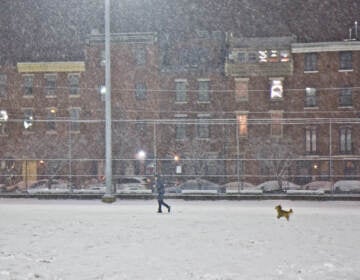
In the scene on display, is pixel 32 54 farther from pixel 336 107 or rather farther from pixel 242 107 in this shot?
pixel 336 107

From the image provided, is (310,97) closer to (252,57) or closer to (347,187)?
(252,57)

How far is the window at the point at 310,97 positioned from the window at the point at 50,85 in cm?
2289

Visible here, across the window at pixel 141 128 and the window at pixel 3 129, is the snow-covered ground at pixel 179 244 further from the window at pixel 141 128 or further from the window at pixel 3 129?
the window at pixel 3 129

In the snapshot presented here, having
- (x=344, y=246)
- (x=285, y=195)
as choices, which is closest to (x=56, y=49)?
(x=285, y=195)

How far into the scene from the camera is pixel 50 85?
51.6 metres

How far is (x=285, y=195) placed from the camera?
93.8 feet

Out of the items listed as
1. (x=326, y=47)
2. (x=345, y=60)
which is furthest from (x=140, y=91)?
(x=345, y=60)

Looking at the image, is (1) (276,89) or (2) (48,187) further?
(1) (276,89)

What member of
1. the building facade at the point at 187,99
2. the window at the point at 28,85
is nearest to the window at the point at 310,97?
the building facade at the point at 187,99

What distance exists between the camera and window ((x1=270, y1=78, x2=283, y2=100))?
159ft

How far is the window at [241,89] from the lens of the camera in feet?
160

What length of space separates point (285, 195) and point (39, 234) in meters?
16.4

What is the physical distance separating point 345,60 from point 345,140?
723cm

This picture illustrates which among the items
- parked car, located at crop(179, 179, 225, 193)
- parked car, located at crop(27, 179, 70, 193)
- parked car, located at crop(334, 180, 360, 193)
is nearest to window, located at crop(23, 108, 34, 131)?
parked car, located at crop(27, 179, 70, 193)
